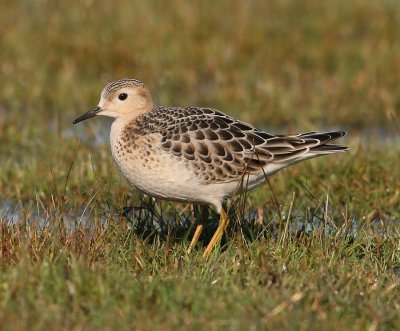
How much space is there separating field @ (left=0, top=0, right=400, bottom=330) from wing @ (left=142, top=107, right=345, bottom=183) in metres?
0.27

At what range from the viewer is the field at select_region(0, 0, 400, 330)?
225 inches

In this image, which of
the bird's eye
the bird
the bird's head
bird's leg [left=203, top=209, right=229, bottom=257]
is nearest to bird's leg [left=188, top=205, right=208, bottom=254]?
the bird

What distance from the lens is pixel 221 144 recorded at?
7.32 metres

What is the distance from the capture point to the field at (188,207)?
5715 mm

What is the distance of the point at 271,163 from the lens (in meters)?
7.36

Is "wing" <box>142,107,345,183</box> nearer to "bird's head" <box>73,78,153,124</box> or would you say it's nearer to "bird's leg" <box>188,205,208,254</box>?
"bird's head" <box>73,78,153,124</box>

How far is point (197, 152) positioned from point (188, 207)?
141 cm

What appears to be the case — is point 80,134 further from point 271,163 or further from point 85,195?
point 271,163

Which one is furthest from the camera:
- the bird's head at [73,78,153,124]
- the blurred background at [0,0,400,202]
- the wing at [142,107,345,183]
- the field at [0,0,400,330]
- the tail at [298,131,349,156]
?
the blurred background at [0,0,400,202]

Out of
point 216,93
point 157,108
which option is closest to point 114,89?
point 157,108

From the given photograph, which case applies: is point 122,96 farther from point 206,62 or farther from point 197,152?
point 206,62

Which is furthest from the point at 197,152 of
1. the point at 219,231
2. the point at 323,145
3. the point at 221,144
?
the point at 323,145

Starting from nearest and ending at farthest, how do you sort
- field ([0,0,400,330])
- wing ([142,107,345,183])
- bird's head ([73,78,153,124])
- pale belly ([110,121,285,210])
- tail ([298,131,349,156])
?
field ([0,0,400,330])
pale belly ([110,121,285,210])
wing ([142,107,345,183])
tail ([298,131,349,156])
bird's head ([73,78,153,124])

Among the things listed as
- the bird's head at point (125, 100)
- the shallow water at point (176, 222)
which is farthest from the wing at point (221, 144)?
the shallow water at point (176, 222)
